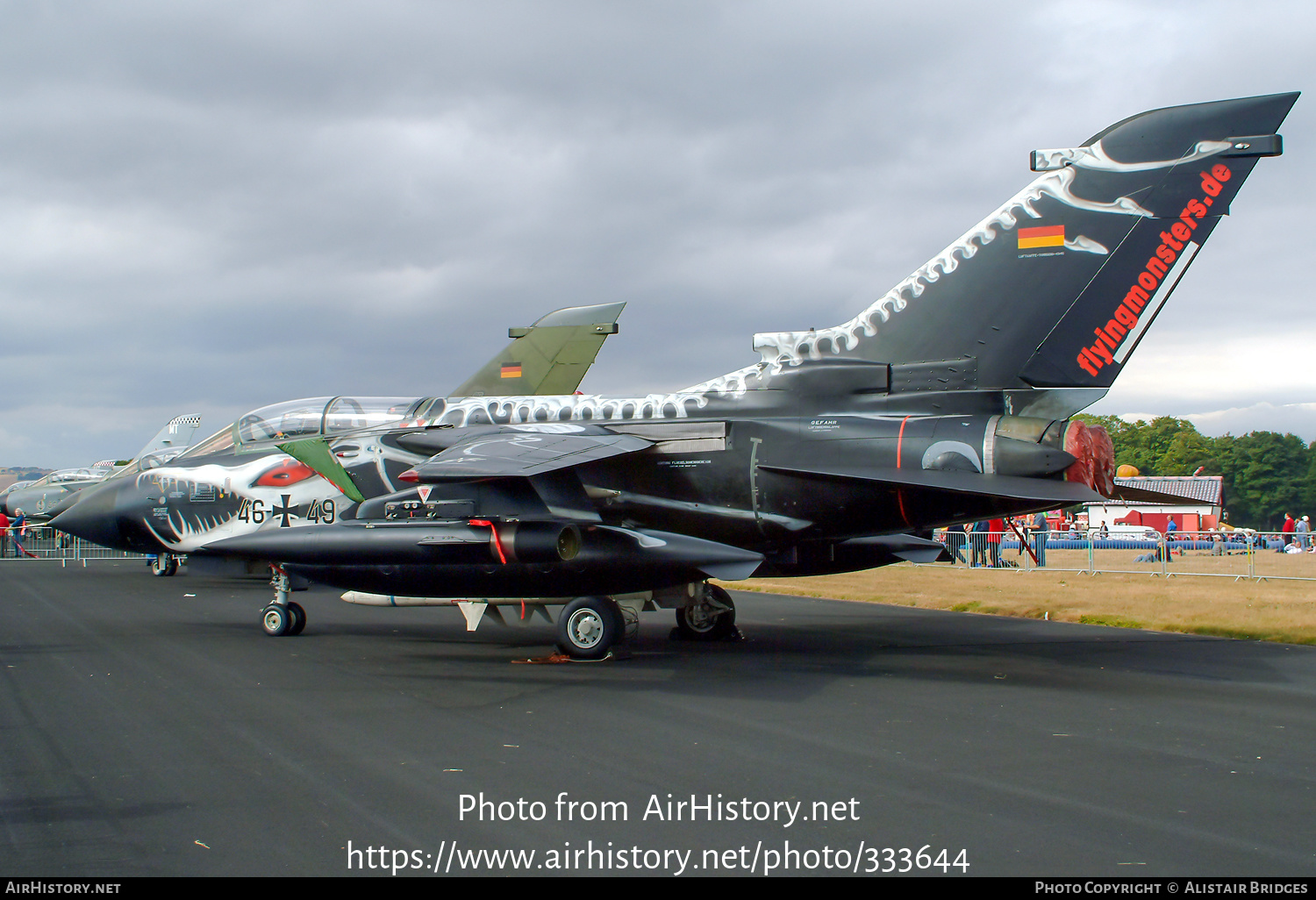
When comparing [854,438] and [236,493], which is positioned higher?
[854,438]

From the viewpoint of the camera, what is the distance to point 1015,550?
25453 mm

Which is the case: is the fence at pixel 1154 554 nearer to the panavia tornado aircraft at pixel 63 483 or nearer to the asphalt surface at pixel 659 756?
the asphalt surface at pixel 659 756

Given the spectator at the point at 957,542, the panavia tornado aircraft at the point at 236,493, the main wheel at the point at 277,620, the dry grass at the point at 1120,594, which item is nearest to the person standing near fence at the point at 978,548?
the spectator at the point at 957,542

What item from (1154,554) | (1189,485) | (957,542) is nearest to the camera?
(1154,554)

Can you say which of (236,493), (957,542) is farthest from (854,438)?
(957,542)

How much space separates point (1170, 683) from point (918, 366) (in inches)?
149

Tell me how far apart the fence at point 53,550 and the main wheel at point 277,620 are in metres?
20.4

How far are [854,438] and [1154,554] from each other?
1444 centimetres

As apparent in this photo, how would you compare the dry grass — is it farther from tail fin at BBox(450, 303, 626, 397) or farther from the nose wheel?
the nose wheel

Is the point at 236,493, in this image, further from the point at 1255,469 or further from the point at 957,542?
the point at 1255,469

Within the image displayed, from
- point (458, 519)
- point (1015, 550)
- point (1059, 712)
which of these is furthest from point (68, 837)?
point (1015, 550)

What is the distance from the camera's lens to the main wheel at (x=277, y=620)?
11.2 m

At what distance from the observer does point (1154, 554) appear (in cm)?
2033

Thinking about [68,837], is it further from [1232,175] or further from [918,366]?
[1232,175]
